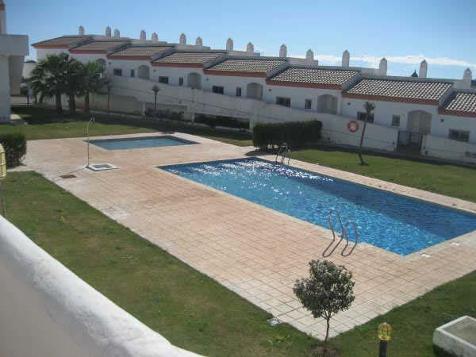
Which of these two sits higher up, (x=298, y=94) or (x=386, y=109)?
(x=298, y=94)

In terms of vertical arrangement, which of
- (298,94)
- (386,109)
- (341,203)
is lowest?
(341,203)

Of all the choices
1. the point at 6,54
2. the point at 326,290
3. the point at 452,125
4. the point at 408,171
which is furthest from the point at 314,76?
the point at 326,290

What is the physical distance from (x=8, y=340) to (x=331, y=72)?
3556 cm

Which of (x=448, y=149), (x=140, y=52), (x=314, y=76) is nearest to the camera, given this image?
(x=448, y=149)

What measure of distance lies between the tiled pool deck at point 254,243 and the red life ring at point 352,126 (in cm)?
1024

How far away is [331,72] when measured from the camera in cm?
3759

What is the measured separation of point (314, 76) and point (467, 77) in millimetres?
10594

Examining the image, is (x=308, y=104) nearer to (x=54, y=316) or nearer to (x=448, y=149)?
(x=448, y=149)

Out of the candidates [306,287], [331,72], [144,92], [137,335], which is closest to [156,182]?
[306,287]

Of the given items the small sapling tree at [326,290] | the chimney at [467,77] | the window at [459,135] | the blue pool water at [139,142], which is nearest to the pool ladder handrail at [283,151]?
the blue pool water at [139,142]

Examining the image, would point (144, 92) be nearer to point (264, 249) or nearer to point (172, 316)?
point (264, 249)

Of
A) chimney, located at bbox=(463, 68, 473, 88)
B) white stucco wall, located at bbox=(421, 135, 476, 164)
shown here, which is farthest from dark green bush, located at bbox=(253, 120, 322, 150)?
chimney, located at bbox=(463, 68, 473, 88)

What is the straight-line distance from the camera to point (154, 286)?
35.6 feet

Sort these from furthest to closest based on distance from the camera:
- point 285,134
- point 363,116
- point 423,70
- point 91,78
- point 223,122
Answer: point 91,78, point 223,122, point 423,70, point 363,116, point 285,134
